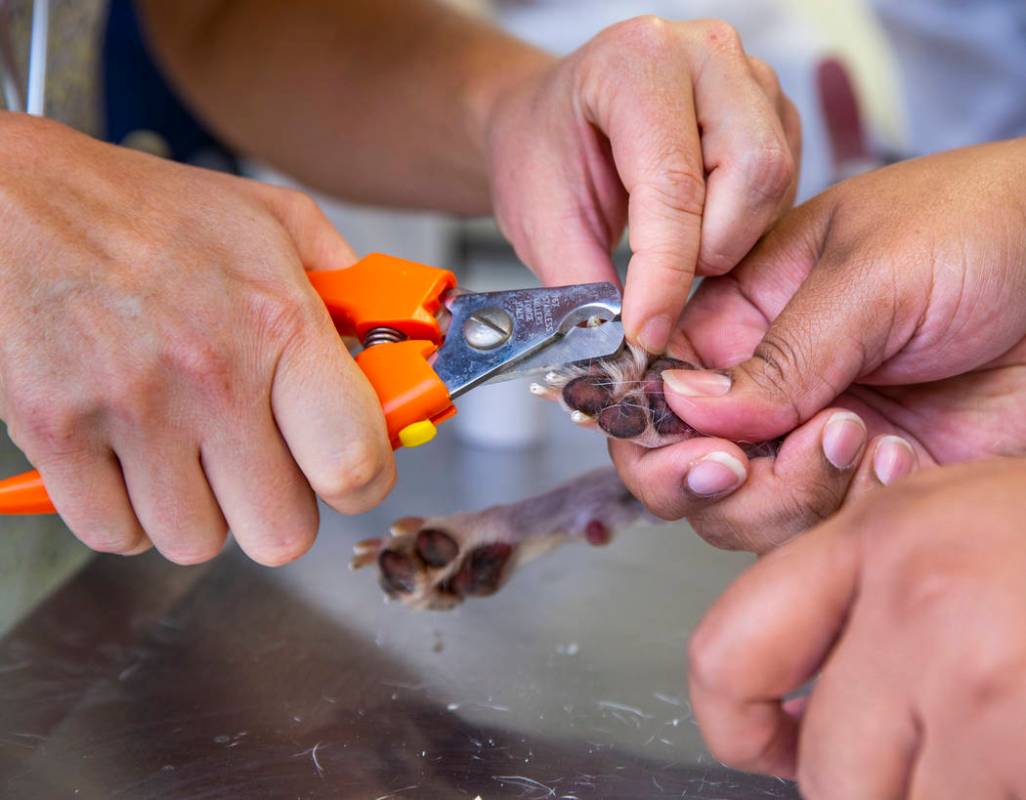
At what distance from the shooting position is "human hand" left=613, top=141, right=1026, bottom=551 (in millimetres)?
767

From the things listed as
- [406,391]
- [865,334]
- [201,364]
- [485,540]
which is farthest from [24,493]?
[865,334]

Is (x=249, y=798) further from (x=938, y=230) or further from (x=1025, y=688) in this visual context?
(x=938, y=230)

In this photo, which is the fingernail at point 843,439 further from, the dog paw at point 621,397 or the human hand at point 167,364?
the human hand at point 167,364

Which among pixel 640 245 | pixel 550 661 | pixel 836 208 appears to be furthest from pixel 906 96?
pixel 550 661

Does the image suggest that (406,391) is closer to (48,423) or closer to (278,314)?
(278,314)

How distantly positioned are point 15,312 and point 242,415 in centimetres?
15

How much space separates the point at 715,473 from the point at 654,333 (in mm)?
115

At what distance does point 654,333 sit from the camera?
2.56 ft

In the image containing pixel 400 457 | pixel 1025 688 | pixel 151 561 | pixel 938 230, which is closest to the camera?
pixel 1025 688

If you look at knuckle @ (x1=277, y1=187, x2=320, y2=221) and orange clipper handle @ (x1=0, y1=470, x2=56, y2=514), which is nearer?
orange clipper handle @ (x1=0, y1=470, x2=56, y2=514)

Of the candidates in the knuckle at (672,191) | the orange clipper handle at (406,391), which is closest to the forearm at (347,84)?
the knuckle at (672,191)

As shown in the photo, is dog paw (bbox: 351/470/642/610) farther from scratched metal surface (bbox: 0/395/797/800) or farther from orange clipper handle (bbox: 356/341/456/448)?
orange clipper handle (bbox: 356/341/456/448)

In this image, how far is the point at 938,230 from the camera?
0.79 metres

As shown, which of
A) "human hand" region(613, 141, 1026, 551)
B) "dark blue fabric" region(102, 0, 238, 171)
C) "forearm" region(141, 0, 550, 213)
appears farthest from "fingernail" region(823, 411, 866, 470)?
"dark blue fabric" region(102, 0, 238, 171)
